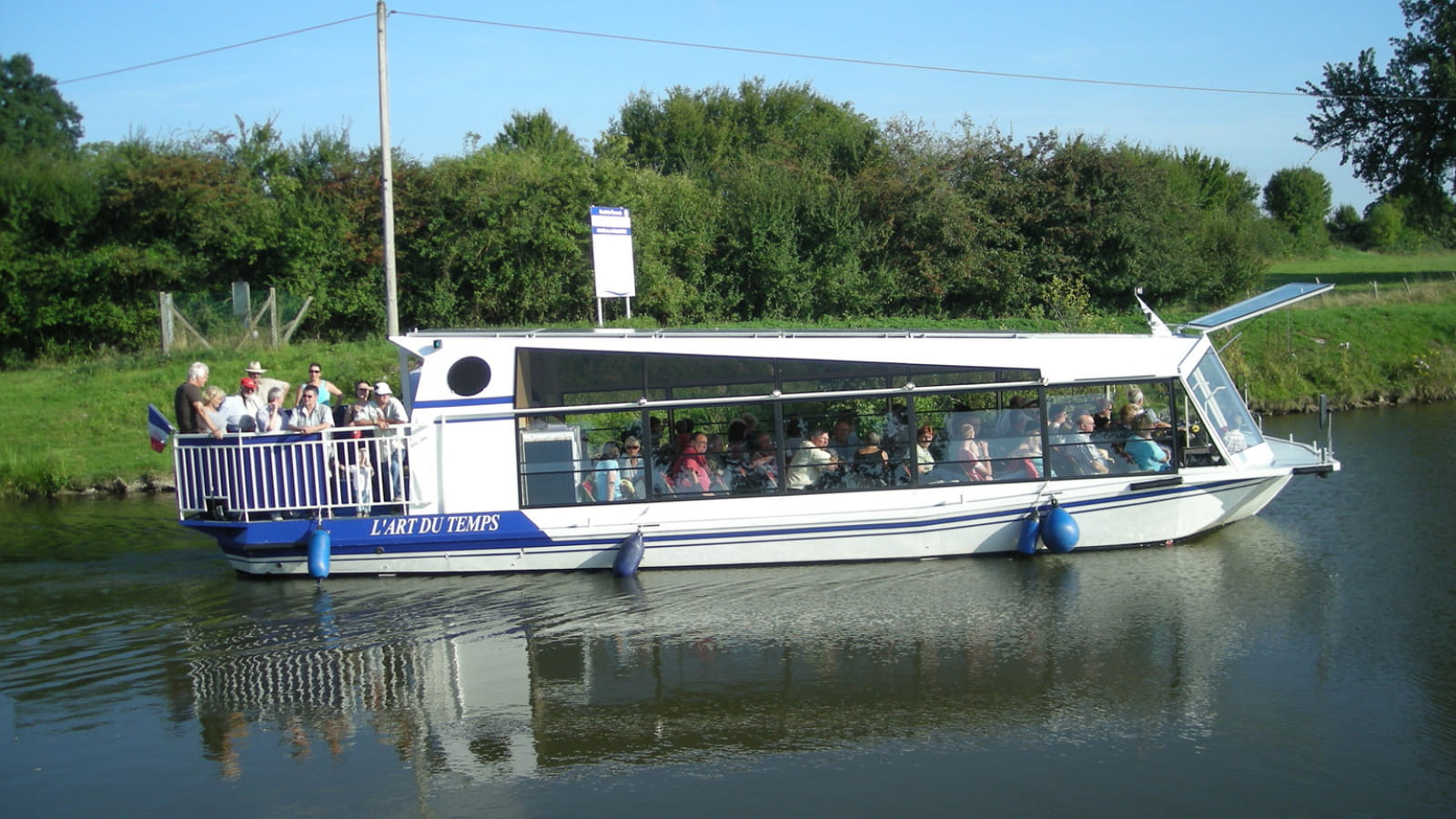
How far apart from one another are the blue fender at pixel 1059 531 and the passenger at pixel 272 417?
311 inches

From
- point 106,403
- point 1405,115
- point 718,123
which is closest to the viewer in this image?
point 106,403

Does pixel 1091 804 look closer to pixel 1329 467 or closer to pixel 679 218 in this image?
pixel 1329 467

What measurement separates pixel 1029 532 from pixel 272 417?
7912mm

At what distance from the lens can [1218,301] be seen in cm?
3450

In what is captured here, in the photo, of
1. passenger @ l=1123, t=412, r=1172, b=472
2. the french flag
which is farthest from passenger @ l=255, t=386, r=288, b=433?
passenger @ l=1123, t=412, r=1172, b=472

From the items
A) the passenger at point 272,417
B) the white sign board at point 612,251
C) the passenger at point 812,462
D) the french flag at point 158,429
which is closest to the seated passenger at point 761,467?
the passenger at point 812,462

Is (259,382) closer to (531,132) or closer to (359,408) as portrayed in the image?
(359,408)

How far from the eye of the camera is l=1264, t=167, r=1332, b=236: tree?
228 ft

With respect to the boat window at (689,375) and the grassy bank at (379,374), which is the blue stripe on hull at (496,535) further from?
the grassy bank at (379,374)

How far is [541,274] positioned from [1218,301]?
20182 mm

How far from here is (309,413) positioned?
39.6ft

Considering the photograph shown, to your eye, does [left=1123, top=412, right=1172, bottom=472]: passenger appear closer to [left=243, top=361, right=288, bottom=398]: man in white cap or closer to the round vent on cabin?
the round vent on cabin

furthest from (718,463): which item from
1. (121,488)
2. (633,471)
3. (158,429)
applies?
(121,488)

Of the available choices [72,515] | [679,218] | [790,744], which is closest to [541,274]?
[679,218]
